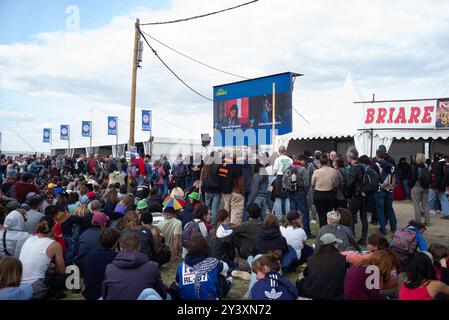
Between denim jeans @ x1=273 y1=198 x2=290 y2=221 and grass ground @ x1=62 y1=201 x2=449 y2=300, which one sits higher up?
denim jeans @ x1=273 y1=198 x2=290 y2=221

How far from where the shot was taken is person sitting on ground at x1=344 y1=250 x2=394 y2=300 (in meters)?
3.80

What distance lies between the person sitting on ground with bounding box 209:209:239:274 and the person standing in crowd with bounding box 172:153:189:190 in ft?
28.0

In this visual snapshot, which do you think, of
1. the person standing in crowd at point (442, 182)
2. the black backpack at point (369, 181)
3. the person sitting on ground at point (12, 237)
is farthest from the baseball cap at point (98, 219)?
the person standing in crowd at point (442, 182)

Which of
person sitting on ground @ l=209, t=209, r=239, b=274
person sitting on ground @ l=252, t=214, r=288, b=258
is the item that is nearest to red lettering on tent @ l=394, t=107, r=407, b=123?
person sitting on ground @ l=209, t=209, r=239, b=274

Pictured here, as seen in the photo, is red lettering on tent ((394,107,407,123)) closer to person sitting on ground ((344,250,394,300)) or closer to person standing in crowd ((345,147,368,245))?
person standing in crowd ((345,147,368,245))

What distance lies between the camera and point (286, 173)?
8.05 m

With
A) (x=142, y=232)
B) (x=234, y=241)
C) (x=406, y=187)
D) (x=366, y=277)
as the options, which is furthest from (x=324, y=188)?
(x=406, y=187)

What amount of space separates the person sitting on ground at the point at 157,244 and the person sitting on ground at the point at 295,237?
177 cm

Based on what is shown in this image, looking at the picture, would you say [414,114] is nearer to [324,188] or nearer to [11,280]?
[324,188]
